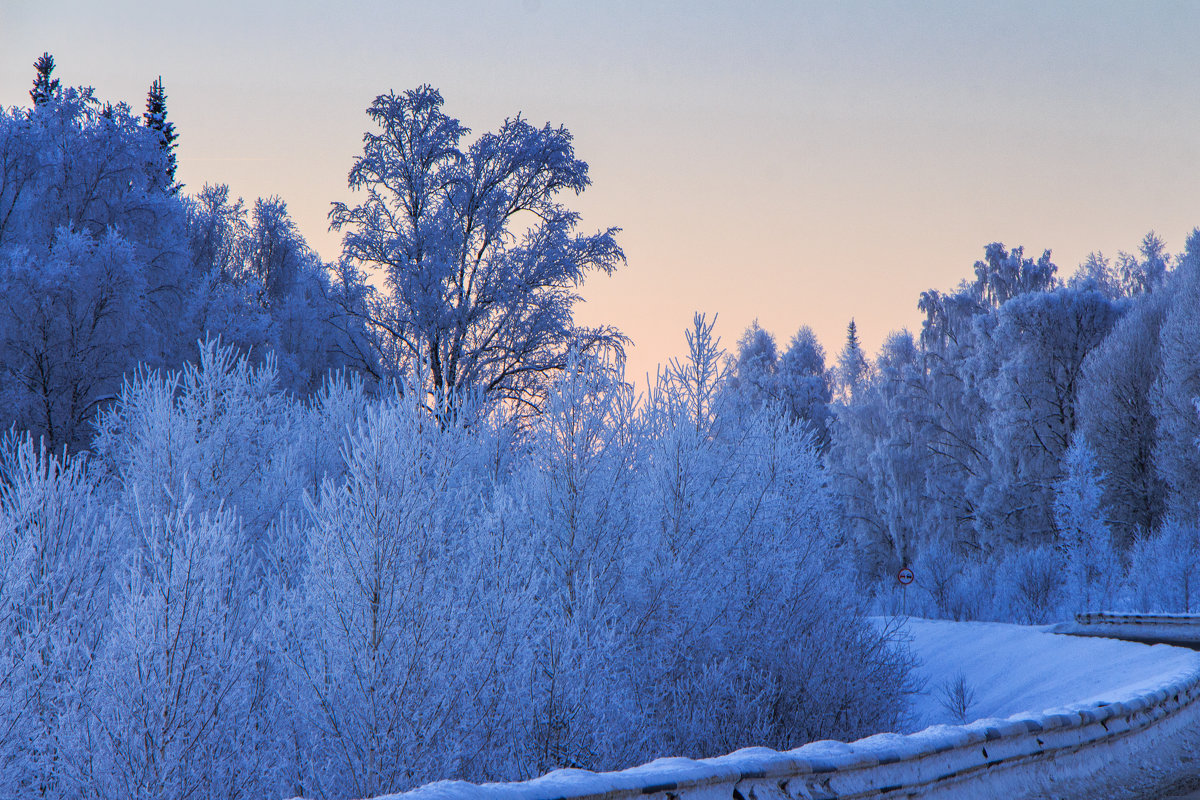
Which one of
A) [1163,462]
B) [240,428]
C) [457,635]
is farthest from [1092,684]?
[1163,462]

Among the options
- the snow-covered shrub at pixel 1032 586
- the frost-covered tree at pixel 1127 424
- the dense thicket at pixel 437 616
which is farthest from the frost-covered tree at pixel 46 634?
the frost-covered tree at pixel 1127 424

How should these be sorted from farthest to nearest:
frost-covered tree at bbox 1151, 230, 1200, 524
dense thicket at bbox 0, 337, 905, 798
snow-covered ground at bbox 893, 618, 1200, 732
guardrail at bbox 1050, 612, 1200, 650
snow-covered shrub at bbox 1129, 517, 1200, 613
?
frost-covered tree at bbox 1151, 230, 1200, 524, snow-covered shrub at bbox 1129, 517, 1200, 613, guardrail at bbox 1050, 612, 1200, 650, snow-covered ground at bbox 893, 618, 1200, 732, dense thicket at bbox 0, 337, 905, 798

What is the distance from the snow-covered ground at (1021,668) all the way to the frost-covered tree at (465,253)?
1029 cm

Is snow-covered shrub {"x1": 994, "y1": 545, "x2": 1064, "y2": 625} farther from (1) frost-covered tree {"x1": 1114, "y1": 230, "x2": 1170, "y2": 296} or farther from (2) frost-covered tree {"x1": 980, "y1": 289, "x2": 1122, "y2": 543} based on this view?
(1) frost-covered tree {"x1": 1114, "y1": 230, "x2": 1170, "y2": 296}

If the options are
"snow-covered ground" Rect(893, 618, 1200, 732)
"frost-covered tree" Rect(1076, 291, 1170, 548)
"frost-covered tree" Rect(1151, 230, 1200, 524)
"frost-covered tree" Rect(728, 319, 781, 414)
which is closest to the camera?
"snow-covered ground" Rect(893, 618, 1200, 732)

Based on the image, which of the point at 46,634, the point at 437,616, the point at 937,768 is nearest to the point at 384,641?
the point at 437,616

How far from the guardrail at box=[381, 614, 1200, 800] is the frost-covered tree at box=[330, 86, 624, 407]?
17.6 metres

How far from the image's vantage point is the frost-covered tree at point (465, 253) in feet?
78.0

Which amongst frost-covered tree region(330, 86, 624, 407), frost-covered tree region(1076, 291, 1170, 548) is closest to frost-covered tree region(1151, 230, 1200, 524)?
frost-covered tree region(1076, 291, 1170, 548)

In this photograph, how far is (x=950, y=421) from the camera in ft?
127

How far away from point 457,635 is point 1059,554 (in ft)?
80.2

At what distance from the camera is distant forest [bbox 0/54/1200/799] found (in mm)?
7598

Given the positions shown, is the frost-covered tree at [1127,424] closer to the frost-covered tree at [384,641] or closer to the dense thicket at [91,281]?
the dense thicket at [91,281]

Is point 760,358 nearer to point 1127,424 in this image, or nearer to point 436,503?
point 1127,424
